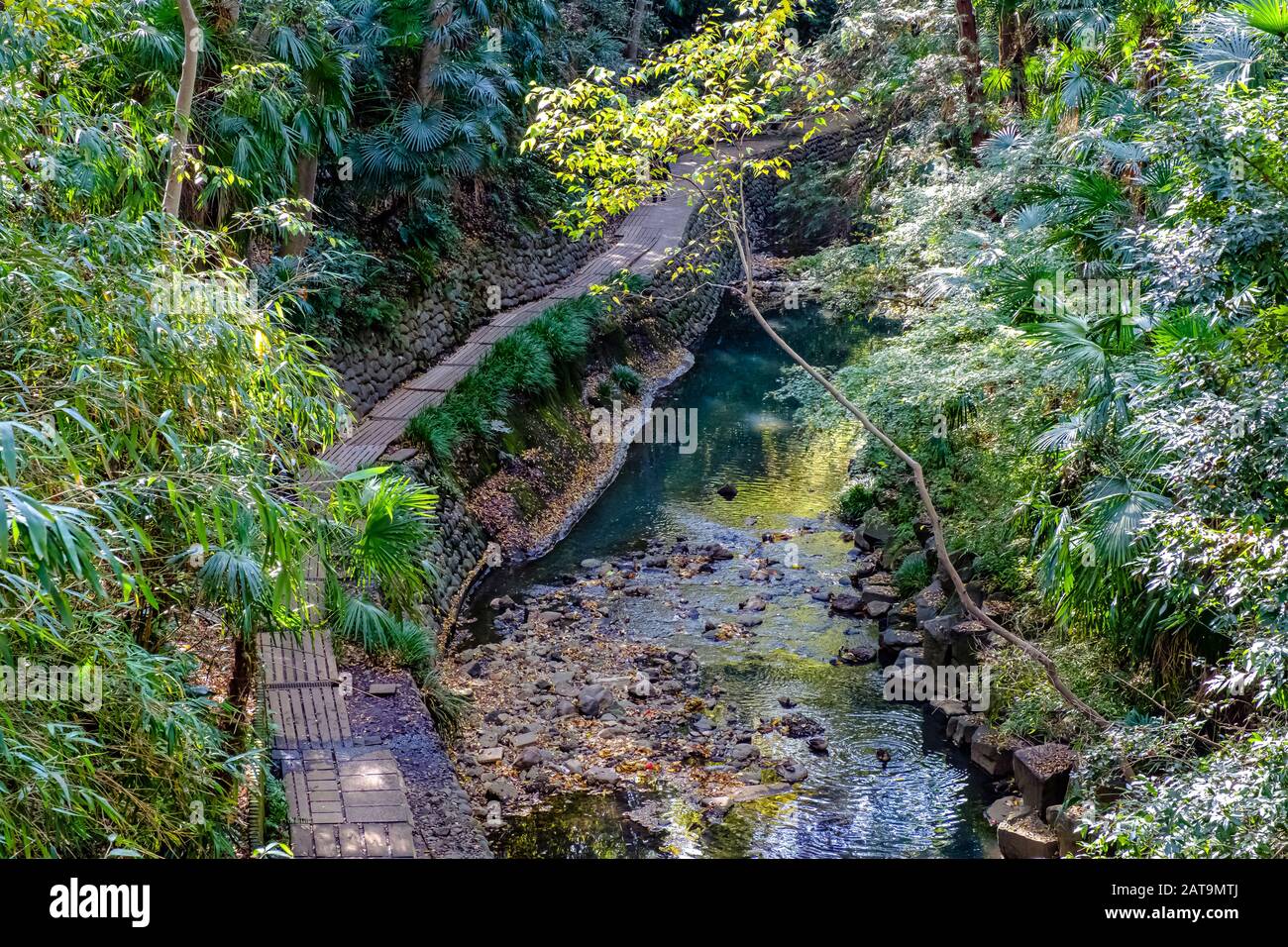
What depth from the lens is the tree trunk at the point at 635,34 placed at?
92.2 feet

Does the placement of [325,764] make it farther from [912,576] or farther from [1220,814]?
[912,576]

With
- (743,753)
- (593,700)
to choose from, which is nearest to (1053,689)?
(743,753)

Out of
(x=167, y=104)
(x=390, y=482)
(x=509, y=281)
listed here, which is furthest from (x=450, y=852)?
(x=509, y=281)

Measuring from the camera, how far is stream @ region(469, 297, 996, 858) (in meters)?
9.01

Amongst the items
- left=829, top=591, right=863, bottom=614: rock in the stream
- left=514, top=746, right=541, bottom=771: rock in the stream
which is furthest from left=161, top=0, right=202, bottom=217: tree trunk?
left=829, top=591, right=863, bottom=614: rock in the stream

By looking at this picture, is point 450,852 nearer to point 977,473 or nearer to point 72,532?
point 72,532

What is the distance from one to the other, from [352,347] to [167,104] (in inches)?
172

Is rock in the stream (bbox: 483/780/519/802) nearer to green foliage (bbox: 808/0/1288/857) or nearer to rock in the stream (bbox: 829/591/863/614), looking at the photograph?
green foliage (bbox: 808/0/1288/857)

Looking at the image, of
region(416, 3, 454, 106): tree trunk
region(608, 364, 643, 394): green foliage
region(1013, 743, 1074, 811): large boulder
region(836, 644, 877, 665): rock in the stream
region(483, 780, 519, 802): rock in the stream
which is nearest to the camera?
region(1013, 743, 1074, 811): large boulder

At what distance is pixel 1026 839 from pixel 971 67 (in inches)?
414

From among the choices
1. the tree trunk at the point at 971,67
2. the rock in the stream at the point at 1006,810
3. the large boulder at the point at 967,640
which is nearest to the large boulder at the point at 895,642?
the large boulder at the point at 967,640

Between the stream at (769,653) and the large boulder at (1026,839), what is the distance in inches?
6.9

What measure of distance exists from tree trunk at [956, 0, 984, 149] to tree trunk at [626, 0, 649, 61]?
1458cm

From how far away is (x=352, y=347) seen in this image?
1469cm
